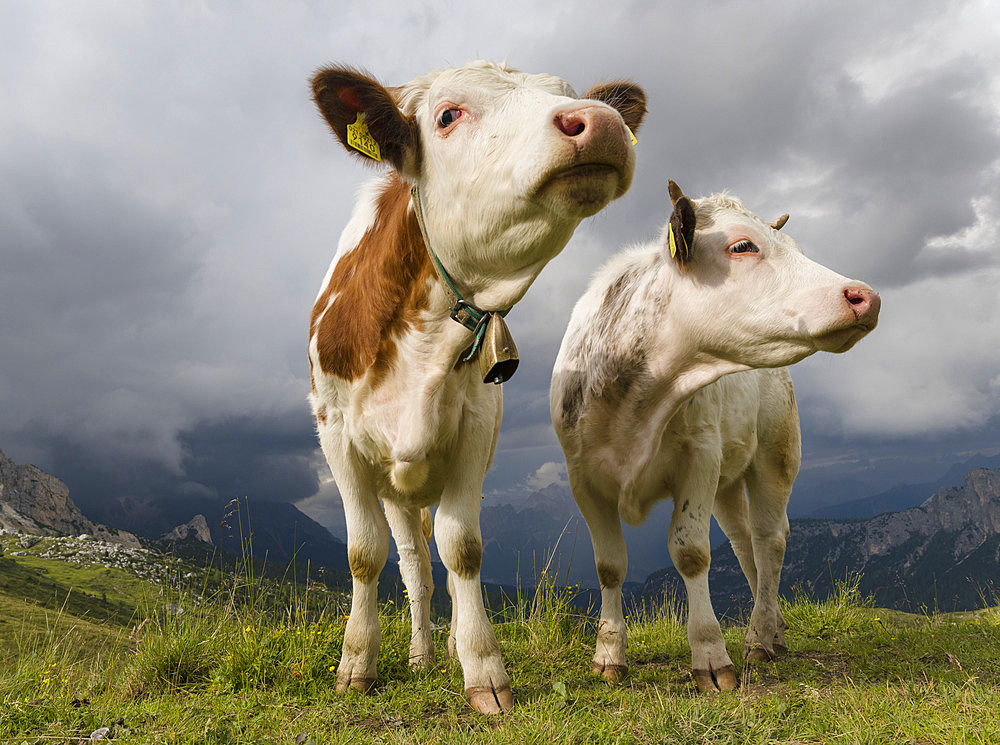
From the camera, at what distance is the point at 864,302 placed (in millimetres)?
4309

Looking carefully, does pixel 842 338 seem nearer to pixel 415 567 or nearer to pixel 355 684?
pixel 415 567

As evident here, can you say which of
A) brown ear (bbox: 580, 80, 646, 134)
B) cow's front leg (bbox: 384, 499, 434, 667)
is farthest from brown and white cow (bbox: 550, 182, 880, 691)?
cow's front leg (bbox: 384, 499, 434, 667)

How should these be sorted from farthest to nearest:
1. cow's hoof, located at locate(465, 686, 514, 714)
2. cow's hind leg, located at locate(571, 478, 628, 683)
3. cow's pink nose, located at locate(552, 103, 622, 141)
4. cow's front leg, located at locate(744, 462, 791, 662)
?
cow's front leg, located at locate(744, 462, 791, 662)
cow's hind leg, located at locate(571, 478, 628, 683)
cow's hoof, located at locate(465, 686, 514, 714)
cow's pink nose, located at locate(552, 103, 622, 141)

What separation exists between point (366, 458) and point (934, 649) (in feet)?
18.0

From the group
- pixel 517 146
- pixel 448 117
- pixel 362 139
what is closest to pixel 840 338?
pixel 517 146

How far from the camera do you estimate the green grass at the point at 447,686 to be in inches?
137

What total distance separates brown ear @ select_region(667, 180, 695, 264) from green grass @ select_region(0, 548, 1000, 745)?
295 centimetres

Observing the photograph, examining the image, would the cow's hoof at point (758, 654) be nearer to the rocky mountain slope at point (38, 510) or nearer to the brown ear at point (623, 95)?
the brown ear at point (623, 95)

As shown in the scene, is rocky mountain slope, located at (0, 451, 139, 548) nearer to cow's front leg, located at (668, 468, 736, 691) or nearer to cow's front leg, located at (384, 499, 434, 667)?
cow's front leg, located at (384, 499, 434, 667)

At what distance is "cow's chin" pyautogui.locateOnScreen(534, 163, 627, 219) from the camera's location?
310cm

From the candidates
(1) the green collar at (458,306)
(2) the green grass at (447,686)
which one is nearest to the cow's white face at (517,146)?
(1) the green collar at (458,306)

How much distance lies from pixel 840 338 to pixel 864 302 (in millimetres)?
280

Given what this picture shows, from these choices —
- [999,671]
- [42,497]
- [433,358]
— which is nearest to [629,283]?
[433,358]

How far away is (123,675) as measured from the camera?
495cm
